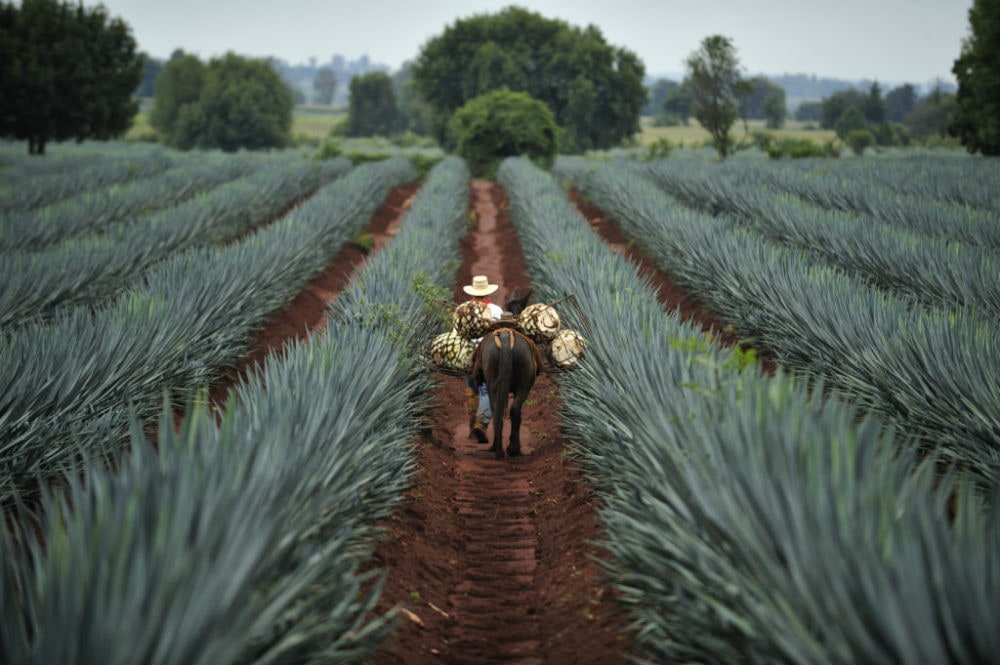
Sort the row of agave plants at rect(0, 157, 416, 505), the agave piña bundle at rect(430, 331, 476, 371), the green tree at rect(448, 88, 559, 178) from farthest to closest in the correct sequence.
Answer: the green tree at rect(448, 88, 559, 178) → the agave piña bundle at rect(430, 331, 476, 371) → the row of agave plants at rect(0, 157, 416, 505)

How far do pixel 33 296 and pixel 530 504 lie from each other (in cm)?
661

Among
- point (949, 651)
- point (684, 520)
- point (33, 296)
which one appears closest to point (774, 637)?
point (949, 651)

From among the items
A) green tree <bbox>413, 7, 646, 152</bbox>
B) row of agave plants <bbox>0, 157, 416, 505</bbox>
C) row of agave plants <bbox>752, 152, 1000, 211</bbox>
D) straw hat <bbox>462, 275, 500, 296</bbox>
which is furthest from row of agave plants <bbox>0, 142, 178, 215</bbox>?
green tree <bbox>413, 7, 646, 152</bbox>

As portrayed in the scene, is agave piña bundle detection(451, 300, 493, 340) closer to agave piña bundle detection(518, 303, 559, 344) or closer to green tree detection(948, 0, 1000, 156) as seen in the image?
agave piña bundle detection(518, 303, 559, 344)

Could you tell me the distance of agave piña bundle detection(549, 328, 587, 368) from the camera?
28.6 feet

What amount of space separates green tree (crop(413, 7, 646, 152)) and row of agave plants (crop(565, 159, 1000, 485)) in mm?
61302

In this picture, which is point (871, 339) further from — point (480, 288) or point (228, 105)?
point (228, 105)

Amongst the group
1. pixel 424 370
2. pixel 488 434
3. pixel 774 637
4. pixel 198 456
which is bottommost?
pixel 488 434

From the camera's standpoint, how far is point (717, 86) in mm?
40656

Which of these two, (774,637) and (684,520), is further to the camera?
(684,520)

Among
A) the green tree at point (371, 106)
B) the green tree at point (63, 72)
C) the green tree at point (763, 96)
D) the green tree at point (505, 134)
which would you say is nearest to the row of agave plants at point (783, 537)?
the green tree at point (63, 72)

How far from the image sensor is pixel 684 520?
175 inches

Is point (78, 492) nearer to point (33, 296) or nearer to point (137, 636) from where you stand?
point (137, 636)

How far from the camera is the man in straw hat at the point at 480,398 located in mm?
9134
